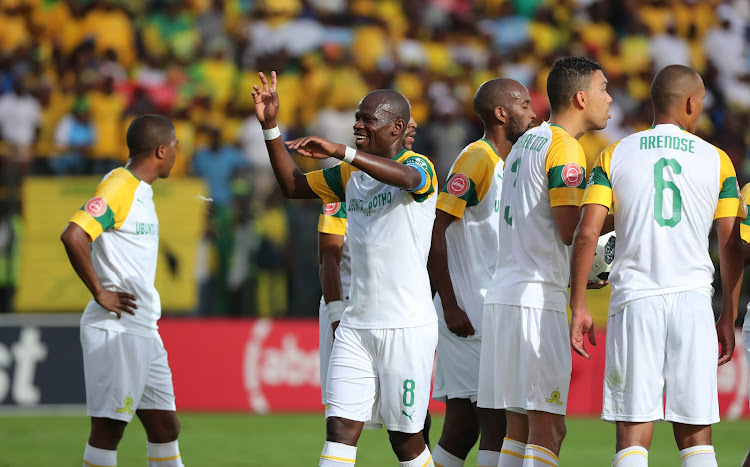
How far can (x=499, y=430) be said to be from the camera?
646 cm

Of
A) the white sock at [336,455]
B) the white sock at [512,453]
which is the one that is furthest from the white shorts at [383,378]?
the white sock at [512,453]

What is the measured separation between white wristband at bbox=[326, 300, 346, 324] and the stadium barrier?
598 cm

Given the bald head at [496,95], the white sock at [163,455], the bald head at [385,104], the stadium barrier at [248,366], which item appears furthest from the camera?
the stadium barrier at [248,366]

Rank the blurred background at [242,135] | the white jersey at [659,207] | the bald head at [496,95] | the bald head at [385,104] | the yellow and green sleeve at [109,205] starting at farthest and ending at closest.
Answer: the blurred background at [242,135]
the bald head at [496,95]
the yellow and green sleeve at [109,205]
the bald head at [385,104]
the white jersey at [659,207]

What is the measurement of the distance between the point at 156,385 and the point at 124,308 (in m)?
0.55

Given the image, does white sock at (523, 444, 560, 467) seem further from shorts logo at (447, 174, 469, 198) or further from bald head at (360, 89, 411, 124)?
bald head at (360, 89, 411, 124)

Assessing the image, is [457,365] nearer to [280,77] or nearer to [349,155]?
[349,155]

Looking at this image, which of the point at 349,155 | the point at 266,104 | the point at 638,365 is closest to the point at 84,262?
the point at 266,104

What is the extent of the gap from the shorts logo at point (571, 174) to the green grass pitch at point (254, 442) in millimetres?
4093

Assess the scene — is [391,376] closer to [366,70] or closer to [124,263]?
[124,263]

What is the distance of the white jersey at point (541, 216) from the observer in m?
5.71

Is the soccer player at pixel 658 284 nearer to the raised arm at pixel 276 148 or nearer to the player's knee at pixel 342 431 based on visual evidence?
the player's knee at pixel 342 431

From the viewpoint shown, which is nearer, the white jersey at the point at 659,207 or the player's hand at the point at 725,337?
the white jersey at the point at 659,207

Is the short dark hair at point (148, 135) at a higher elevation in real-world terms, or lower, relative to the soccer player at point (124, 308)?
higher
